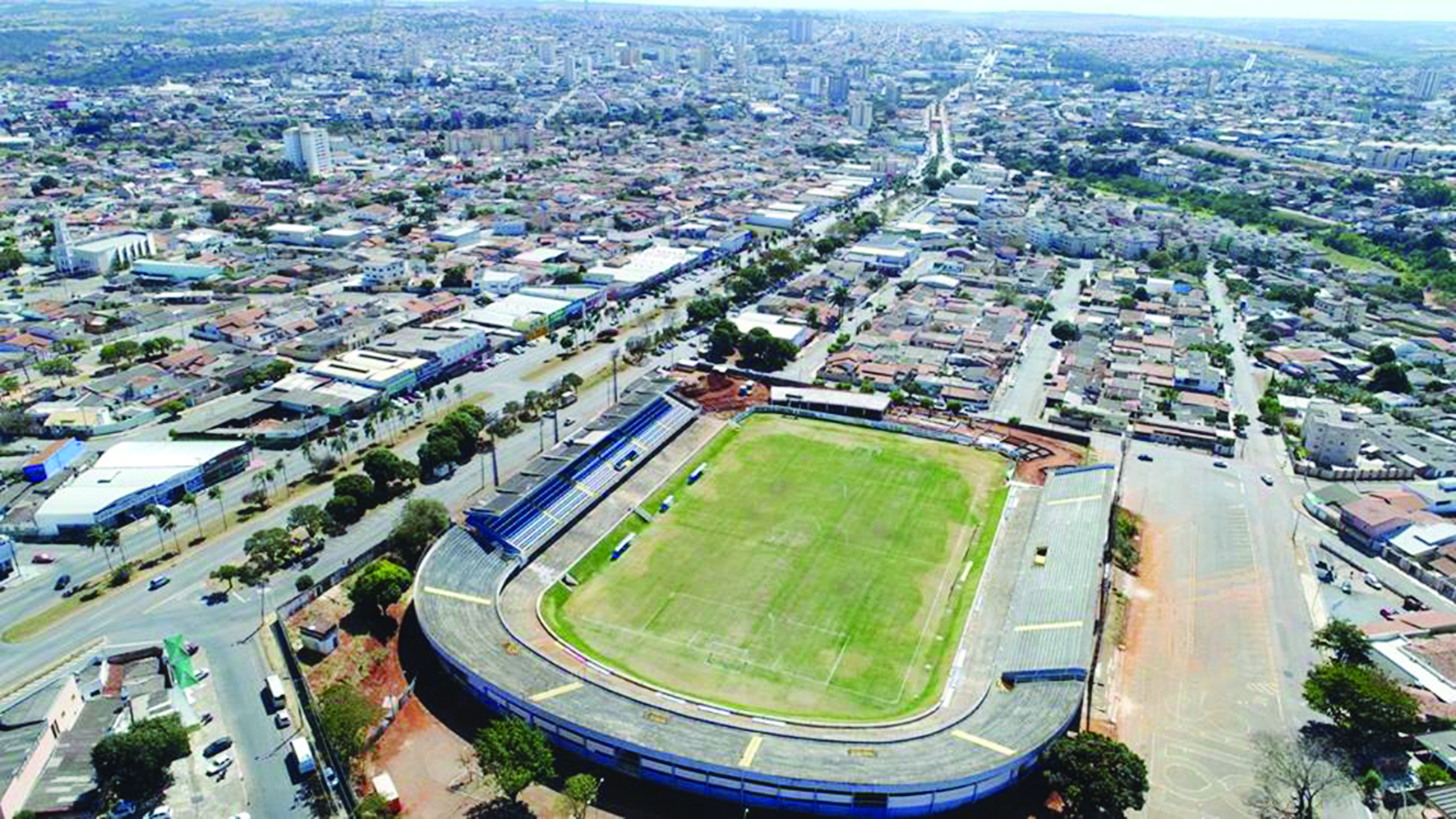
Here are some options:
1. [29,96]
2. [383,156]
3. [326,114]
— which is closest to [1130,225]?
[383,156]

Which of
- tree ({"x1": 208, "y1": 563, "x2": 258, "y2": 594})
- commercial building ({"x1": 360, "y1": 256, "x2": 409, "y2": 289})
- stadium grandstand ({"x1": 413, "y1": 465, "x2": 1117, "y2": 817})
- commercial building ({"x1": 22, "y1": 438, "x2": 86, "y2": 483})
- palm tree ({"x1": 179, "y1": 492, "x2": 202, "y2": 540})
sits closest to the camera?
stadium grandstand ({"x1": 413, "y1": 465, "x2": 1117, "y2": 817})

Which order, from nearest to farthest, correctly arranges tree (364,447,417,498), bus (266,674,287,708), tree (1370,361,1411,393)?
bus (266,674,287,708) < tree (364,447,417,498) < tree (1370,361,1411,393)

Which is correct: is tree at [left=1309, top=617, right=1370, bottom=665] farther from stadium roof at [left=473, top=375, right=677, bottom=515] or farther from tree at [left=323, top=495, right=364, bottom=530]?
tree at [left=323, top=495, right=364, bottom=530]

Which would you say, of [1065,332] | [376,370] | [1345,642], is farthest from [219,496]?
[1065,332]

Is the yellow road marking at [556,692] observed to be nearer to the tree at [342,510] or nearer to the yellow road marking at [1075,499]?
the tree at [342,510]

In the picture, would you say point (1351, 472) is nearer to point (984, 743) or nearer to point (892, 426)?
point (892, 426)

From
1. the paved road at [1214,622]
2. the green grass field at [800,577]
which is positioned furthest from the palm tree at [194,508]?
the paved road at [1214,622]

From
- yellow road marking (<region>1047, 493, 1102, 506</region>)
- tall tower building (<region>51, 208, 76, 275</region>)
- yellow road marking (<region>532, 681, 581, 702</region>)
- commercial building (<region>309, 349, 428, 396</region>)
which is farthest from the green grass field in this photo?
tall tower building (<region>51, 208, 76, 275</region>)
